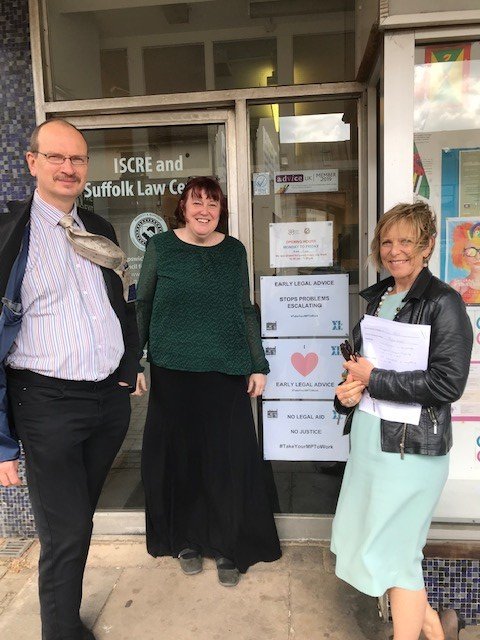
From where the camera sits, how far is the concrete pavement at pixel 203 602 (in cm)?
237

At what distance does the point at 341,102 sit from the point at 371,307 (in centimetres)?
144

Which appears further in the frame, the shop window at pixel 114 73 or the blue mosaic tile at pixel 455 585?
the shop window at pixel 114 73

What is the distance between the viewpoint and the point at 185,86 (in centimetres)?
287

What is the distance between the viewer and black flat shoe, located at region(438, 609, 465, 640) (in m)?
2.20

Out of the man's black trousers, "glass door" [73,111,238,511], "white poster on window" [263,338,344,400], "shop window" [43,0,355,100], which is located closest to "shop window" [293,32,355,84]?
"shop window" [43,0,355,100]

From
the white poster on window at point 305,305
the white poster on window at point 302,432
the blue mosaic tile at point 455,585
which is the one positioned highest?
the white poster on window at point 305,305

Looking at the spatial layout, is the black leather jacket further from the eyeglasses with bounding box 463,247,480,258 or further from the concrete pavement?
the concrete pavement

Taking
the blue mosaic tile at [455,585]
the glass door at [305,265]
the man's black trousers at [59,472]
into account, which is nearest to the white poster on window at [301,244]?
the glass door at [305,265]

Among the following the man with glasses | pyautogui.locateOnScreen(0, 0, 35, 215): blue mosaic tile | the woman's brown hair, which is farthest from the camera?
pyautogui.locateOnScreen(0, 0, 35, 215): blue mosaic tile

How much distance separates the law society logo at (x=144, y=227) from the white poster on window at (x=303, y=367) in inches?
36.0

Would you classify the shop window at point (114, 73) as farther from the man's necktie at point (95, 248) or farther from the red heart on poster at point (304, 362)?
the red heart on poster at point (304, 362)

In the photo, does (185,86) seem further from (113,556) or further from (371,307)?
(113,556)

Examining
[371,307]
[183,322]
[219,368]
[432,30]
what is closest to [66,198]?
[183,322]

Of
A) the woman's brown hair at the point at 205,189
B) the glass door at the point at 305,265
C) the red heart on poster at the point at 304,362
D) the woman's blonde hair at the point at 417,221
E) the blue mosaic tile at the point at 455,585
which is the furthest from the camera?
the red heart on poster at the point at 304,362
